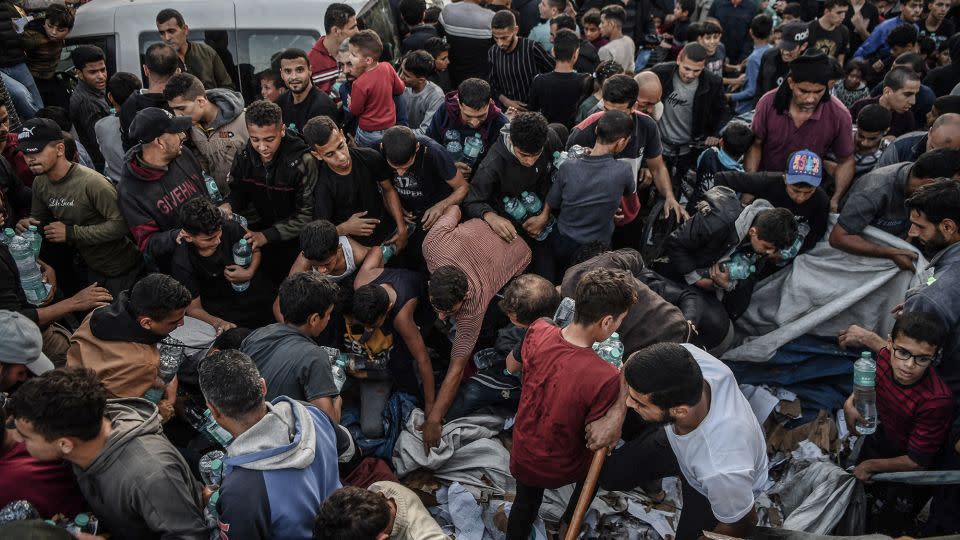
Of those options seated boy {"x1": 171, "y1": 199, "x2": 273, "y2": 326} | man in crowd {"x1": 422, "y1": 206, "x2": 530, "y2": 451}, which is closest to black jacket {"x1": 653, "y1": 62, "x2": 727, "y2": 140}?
man in crowd {"x1": 422, "y1": 206, "x2": 530, "y2": 451}

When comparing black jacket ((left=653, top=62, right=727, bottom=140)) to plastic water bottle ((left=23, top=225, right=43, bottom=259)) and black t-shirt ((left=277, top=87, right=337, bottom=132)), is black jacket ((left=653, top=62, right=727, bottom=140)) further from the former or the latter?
plastic water bottle ((left=23, top=225, right=43, bottom=259))

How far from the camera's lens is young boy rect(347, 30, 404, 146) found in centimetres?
544

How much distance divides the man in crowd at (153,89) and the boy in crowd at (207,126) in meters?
0.14

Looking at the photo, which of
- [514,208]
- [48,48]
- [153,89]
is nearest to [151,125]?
[153,89]

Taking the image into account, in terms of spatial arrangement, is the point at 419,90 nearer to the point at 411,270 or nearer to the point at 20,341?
the point at 411,270

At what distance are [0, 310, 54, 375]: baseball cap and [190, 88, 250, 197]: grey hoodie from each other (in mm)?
1697

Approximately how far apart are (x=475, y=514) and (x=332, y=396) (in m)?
1.05

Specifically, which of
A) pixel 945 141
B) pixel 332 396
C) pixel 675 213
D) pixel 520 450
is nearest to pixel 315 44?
pixel 675 213

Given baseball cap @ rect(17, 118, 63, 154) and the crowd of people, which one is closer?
the crowd of people

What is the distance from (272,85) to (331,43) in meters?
0.58

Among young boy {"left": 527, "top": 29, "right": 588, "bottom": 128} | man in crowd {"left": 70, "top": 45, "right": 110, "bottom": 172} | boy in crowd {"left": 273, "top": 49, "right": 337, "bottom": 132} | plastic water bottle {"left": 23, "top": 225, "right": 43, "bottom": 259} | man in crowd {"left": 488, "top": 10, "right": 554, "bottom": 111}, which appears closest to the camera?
plastic water bottle {"left": 23, "top": 225, "right": 43, "bottom": 259}

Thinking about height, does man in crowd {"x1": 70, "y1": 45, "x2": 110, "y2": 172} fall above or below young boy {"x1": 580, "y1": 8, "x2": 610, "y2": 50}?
below

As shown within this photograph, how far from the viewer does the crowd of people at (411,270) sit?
9.67 feet

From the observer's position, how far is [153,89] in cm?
539
